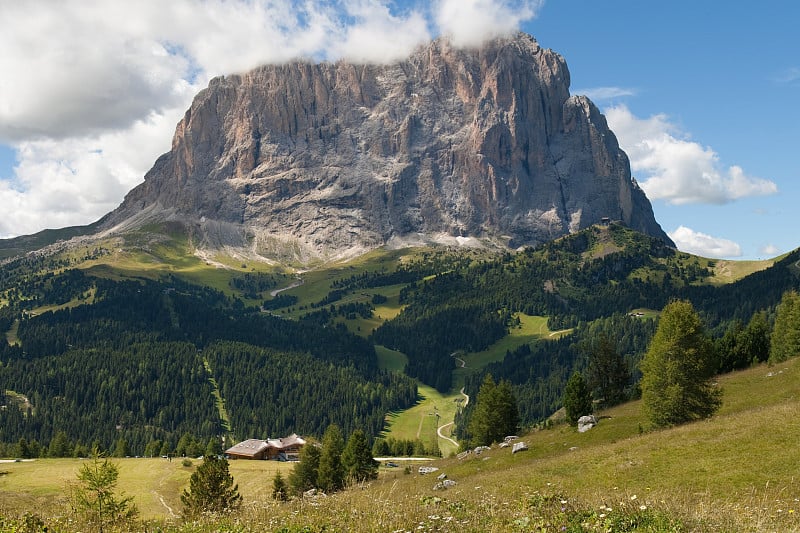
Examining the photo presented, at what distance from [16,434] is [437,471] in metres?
189

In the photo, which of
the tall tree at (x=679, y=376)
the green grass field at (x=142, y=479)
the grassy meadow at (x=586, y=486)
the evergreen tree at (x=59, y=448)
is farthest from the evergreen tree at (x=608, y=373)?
the evergreen tree at (x=59, y=448)

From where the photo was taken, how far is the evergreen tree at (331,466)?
71.8 m

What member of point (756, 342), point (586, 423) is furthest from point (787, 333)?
point (586, 423)

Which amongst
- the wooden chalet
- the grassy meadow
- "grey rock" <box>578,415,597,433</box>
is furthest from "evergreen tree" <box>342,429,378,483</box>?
the wooden chalet

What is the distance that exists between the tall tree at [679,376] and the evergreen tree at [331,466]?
37.1 meters

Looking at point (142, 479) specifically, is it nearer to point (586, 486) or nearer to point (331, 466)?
point (331, 466)

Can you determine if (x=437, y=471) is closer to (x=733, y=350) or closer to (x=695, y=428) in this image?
(x=695, y=428)

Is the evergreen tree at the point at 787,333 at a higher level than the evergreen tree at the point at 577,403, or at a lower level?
higher

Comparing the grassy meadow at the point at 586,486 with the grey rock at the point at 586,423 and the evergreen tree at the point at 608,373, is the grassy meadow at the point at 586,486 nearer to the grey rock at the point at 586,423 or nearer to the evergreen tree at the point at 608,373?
the grey rock at the point at 586,423

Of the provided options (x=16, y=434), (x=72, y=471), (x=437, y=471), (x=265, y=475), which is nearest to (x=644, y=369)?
(x=437, y=471)

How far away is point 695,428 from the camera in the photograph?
45594 mm

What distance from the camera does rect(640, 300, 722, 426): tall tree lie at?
53.4 metres

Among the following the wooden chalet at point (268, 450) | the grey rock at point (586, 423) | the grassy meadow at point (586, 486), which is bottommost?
the wooden chalet at point (268, 450)

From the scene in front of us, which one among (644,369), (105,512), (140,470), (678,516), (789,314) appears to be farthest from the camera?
(140,470)
